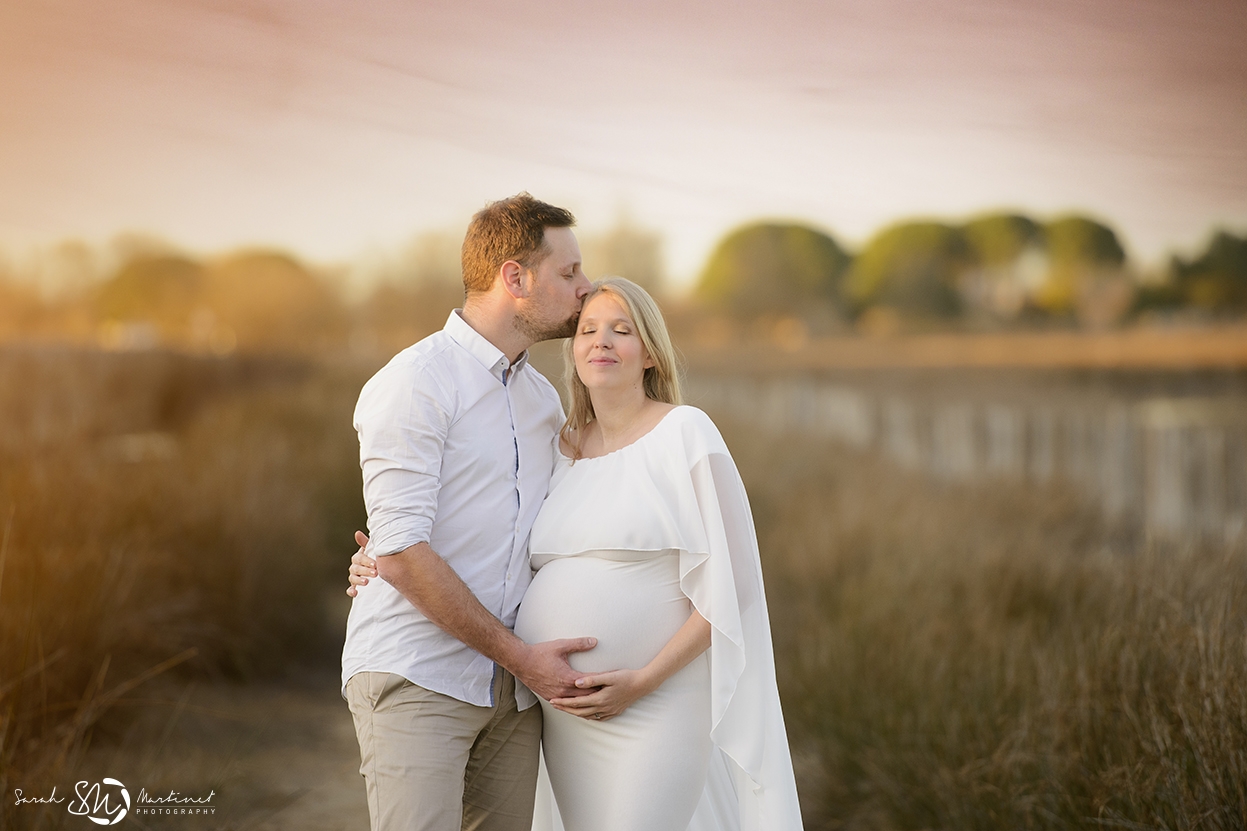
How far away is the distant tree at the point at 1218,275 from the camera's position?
3155cm

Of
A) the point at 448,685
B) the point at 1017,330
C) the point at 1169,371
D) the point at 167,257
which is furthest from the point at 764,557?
the point at 1017,330

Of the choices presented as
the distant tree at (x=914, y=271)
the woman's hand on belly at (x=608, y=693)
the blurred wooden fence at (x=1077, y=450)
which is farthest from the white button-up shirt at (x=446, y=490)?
the distant tree at (x=914, y=271)

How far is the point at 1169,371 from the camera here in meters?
32.1

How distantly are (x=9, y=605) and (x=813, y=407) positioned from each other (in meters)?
19.4

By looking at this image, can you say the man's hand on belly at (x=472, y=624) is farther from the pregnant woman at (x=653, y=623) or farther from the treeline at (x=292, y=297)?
the treeline at (x=292, y=297)

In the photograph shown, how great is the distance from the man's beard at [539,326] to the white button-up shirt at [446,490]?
11cm

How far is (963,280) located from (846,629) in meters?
51.2

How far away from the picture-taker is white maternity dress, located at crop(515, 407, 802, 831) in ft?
8.37

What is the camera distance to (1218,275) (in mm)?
32031

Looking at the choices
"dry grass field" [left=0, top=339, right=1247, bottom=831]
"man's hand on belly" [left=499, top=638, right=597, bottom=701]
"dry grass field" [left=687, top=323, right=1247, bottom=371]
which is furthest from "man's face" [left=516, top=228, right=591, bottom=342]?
"dry grass field" [left=687, top=323, right=1247, bottom=371]

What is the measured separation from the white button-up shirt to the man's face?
0.46 ft

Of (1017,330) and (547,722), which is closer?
(547,722)

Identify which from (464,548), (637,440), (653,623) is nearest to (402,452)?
(464,548)

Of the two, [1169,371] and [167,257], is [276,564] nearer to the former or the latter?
[167,257]
